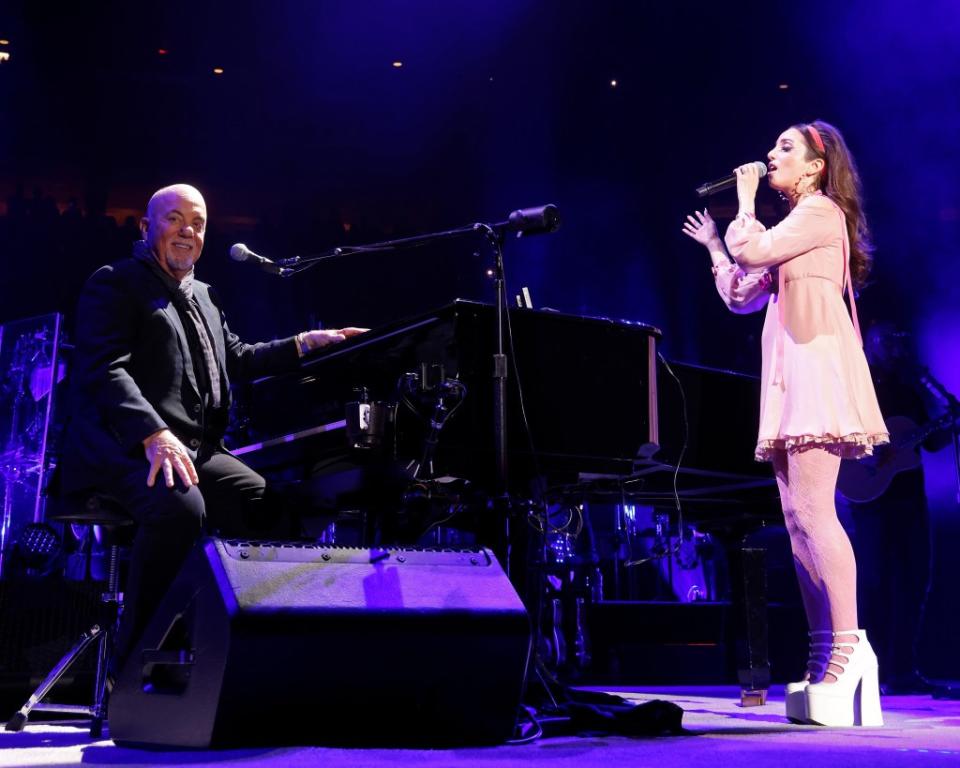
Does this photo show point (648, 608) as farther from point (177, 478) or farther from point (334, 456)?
point (177, 478)

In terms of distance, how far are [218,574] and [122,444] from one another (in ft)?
2.25

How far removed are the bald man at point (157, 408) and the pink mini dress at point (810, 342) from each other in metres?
1.58

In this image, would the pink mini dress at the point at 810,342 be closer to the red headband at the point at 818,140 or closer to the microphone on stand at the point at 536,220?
the red headband at the point at 818,140

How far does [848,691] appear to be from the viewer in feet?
9.30

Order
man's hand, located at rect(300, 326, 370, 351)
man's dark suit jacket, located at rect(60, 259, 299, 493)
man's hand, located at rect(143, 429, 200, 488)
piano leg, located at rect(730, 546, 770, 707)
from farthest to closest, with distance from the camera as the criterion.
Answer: piano leg, located at rect(730, 546, 770, 707)
man's hand, located at rect(300, 326, 370, 351)
man's dark suit jacket, located at rect(60, 259, 299, 493)
man's hand, located at rect(143, 429, 200, 488)

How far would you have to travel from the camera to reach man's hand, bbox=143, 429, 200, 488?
2510 mm

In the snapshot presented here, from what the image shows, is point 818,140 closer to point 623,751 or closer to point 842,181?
point 842,181

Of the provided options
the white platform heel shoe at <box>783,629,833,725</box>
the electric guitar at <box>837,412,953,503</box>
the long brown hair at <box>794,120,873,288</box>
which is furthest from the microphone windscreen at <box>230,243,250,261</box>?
the electric guitar at <box>837,412,953,503</box>

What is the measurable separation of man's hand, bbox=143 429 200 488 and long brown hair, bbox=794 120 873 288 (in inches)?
83.5

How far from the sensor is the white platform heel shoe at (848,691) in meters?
2.81

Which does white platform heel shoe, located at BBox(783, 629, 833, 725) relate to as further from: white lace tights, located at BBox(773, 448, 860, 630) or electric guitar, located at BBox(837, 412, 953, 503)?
electric guitar, located at BBox(837, 412, 953, 503)

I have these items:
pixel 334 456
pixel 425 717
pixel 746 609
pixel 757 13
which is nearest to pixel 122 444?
pixel 334 456

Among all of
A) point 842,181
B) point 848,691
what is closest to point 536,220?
point 842,181

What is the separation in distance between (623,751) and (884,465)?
325cm
